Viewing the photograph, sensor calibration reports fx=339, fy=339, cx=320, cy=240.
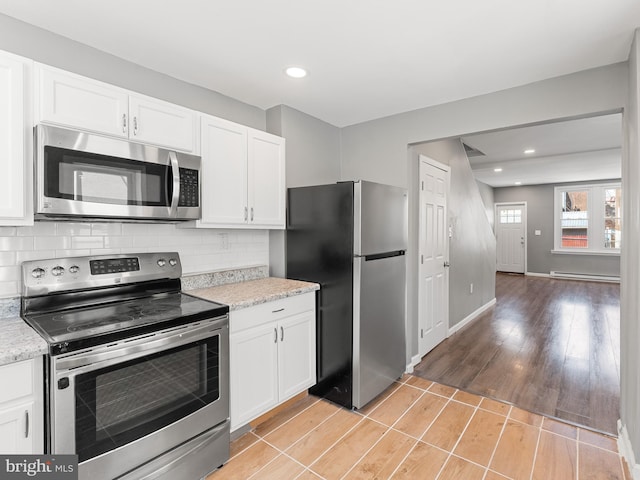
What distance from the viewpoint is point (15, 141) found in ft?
5.02

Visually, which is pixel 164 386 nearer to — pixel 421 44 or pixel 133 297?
pixel 133 297

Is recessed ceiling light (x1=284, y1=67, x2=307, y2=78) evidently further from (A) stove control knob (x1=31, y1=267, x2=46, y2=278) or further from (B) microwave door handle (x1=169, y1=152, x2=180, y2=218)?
(A) stove control knob (x1=31, y1=267, x2=46, y2=278)

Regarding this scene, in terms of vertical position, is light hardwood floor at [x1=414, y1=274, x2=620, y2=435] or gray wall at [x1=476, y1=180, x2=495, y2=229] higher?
gray wall at [x1=476, y1=180, x2=495, y2=229]

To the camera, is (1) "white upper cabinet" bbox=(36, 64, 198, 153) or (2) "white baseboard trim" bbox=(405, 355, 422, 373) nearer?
(1) "white upper cabinet" bbox=(36, 64, 198, 153)

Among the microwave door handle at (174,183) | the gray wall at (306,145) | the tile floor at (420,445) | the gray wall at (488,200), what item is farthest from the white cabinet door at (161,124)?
the gray wall at (488,200)

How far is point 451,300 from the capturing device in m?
4.33

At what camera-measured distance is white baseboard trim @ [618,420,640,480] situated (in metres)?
1.78

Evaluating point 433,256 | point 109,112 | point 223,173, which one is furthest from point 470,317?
point 109,112

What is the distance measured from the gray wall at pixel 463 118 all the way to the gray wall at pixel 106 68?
1210 millimetres

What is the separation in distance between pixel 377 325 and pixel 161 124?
211 centimetres

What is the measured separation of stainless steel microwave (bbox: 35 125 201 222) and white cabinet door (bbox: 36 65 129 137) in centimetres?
7

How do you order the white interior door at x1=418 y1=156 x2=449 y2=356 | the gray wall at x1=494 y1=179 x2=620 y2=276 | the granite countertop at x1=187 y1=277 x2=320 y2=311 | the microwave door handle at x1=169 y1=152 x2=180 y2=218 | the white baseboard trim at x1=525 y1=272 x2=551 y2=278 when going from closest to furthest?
the microwave door handle at x1=169 y1=152 x2=180 y2=218 < the granite countertop at x1=187 y1=277 x2=320 y2=311 < the white interior door at x1=418 y1=156 x2=449 y2=356 < the gray wall at x1=494 y1=179 x2=620 y2=276 < the white baseboard trim at x1=525 y1=272 x2=551 y2=278

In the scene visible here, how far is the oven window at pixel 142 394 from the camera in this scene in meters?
1.45

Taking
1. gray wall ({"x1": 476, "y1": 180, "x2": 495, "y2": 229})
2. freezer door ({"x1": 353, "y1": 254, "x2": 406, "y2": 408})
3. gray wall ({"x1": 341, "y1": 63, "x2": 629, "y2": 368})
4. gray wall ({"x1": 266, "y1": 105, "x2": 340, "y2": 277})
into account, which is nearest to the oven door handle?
freezer door ({"x1": 353, "y1": 254, "x2": 406, "y2": 408})
